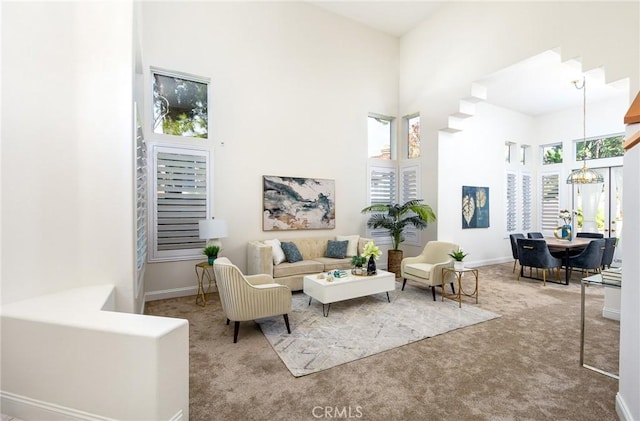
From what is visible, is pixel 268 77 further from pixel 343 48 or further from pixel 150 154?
pixel 150 154

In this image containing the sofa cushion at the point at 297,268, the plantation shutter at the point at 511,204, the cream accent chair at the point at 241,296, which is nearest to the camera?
the cream accent chair at the point at 241,296

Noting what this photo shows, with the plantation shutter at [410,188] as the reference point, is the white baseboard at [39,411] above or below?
below

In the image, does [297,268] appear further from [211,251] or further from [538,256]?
[538,256]

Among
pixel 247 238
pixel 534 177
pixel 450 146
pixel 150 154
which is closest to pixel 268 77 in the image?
pixel 150 154

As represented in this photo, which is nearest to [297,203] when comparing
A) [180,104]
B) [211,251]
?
[211,251]

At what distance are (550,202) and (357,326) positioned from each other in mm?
8011

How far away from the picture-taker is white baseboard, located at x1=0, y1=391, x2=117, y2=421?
1.91 m

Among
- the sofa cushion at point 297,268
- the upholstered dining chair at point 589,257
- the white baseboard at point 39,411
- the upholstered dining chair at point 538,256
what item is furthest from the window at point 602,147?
the white baseboard at point 39,411

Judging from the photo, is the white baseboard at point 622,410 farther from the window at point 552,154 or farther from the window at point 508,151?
the window at point 552,154

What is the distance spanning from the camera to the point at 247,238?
18.4ft

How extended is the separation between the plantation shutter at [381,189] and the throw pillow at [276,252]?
2.51 metres

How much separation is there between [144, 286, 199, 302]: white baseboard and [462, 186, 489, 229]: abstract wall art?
613 centimetres

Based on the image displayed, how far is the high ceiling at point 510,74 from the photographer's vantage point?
596 centimetres

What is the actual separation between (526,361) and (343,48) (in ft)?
21.5
